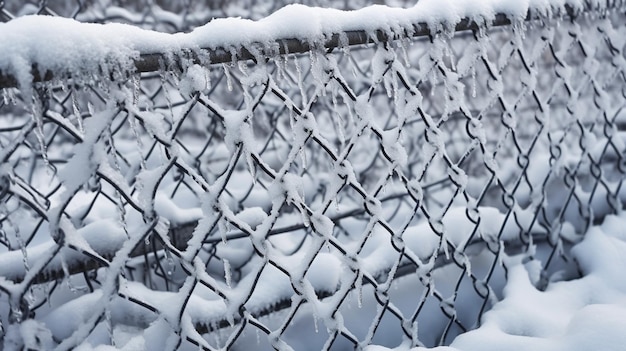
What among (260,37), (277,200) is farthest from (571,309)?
(260,37)

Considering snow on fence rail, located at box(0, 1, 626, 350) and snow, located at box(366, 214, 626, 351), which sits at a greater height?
snow on fence rail, located at box(0, 1, 626, 350)

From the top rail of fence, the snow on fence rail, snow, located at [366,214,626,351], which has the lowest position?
snow, located at [366,214,626,351]

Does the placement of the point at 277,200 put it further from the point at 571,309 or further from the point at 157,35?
the point at 571,309

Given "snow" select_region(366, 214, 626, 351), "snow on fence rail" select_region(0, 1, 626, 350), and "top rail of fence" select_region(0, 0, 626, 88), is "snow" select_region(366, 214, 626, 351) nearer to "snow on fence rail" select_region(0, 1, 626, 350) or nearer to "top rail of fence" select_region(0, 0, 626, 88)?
"snow on fence rail" select_region(0, 1, 626, 350)

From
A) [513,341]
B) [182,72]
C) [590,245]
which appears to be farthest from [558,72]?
[182,72]

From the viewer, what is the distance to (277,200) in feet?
3.62

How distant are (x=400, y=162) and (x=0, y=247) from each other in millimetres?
1800

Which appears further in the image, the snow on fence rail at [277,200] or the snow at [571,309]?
the snow at [571,309]

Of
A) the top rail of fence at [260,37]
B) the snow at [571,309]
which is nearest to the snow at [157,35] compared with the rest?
the top rail of fence at [260,37]

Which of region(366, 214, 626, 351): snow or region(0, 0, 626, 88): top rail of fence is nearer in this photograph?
region(0, 0, 626, 88): top rail of fence

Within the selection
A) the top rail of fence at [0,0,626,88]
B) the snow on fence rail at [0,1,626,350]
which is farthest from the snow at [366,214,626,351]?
the top rail of fence at [0,0,626,88]

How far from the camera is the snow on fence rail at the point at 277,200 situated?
0.90 metres

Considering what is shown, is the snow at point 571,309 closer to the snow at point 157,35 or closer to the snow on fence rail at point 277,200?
the snow on fence rail at point 277,200

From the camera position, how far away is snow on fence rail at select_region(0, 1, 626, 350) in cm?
90
